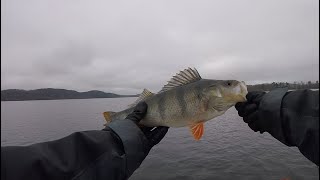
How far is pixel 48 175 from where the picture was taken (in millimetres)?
2529

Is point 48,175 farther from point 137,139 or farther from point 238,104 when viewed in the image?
point 238,104

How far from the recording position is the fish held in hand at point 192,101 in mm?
4305

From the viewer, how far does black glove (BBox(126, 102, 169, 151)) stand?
4453 mm

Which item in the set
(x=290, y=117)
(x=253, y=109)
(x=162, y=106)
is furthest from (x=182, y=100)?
(x=290, y=117)

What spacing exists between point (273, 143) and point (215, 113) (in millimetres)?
20429

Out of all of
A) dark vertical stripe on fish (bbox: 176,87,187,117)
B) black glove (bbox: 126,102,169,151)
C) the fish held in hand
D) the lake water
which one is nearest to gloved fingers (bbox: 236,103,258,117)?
the fish held in hand

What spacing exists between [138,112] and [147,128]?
1.44 ft

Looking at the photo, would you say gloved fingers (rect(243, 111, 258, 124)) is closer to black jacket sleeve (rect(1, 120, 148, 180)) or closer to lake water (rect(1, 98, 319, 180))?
black jacket sleeve (rect(1, 120, 148, 180))

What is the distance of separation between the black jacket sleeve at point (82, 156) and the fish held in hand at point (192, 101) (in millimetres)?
745

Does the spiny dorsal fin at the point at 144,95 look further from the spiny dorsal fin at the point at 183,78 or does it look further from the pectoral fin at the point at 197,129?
the pectoral fin at the point at 197,129

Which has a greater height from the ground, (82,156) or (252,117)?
(252,117)

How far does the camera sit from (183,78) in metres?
4.84

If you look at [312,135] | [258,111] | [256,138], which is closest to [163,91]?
[258,111]

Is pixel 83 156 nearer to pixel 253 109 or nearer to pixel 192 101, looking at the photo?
pixel 192 101
